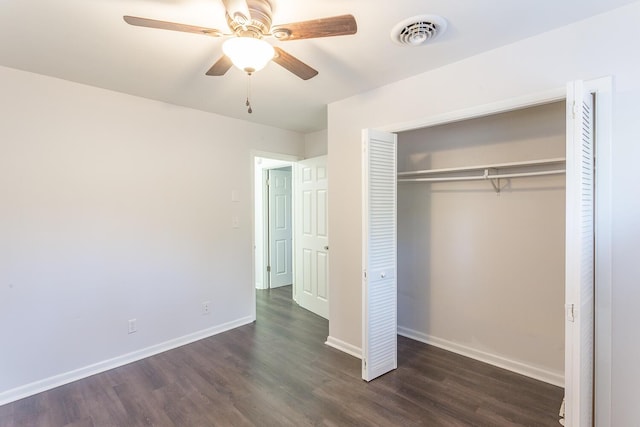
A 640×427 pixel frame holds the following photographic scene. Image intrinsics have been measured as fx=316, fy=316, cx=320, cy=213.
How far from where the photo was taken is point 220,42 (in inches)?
79.9

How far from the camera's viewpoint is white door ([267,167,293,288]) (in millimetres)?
5422

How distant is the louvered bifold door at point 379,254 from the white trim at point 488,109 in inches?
7.1

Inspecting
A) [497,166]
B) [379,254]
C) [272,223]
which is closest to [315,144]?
[272,223]

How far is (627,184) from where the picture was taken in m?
→ 1.68

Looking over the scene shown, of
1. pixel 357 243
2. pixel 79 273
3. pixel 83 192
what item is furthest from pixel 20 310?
pixel 357 243

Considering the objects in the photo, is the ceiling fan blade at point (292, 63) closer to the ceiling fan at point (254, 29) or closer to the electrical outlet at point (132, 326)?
the ceiling fan at point (254, 29)

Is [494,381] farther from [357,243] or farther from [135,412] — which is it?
[135,412]

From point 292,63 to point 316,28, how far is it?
0.34m

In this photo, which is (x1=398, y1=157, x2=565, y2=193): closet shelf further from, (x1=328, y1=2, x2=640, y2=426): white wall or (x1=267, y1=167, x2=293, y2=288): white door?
(x1=267, y1=167, x2=293, y2=288): white door

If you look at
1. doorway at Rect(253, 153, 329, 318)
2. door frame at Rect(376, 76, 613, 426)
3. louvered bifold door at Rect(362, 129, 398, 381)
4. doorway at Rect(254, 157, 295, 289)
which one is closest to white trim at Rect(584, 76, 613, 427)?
door frame at Rect(376, 76, 613, 426)

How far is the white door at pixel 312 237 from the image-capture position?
408cm

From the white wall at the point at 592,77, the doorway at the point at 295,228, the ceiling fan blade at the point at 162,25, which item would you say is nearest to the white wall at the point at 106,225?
the doorway at the point at 295,228

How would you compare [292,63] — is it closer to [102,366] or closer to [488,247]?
[488,247]

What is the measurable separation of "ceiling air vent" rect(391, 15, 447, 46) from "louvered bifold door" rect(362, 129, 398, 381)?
2.38 feet
